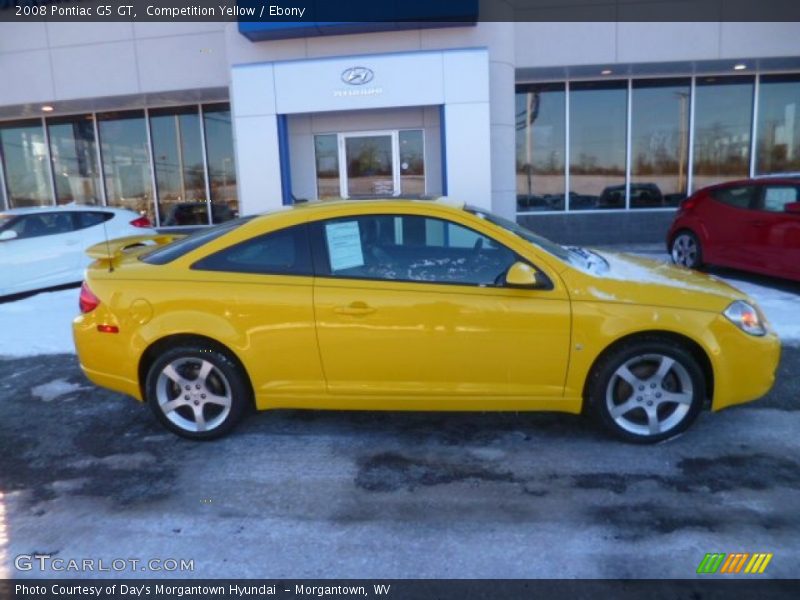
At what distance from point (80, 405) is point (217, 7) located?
9.70m

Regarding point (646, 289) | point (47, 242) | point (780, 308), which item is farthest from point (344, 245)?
point (47, 242)

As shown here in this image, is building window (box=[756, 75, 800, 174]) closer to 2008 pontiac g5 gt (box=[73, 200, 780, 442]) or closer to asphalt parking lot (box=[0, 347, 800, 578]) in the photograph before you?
asphalt parking lot (box=[0, 347, 800, 578])

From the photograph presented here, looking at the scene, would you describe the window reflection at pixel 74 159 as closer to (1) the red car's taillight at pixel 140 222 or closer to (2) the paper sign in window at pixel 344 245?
(1) the red car's taillight at pixel 140 222

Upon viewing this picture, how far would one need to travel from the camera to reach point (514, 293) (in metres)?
3.73

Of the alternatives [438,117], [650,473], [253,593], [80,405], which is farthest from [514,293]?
[438,117]

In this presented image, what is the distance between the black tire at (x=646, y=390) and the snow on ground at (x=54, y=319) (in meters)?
2.86

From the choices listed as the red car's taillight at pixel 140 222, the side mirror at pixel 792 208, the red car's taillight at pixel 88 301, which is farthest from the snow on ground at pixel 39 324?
the side mirror at pixel 792 208

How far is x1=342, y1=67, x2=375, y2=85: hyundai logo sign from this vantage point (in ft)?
34.6

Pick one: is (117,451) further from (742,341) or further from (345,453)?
(742,341)

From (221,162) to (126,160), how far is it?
248 cm

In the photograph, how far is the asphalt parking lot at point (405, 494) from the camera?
2887mm

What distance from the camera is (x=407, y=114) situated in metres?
11.2

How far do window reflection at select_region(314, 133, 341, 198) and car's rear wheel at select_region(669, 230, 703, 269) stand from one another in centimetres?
594

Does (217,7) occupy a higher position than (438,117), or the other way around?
(217,7)
